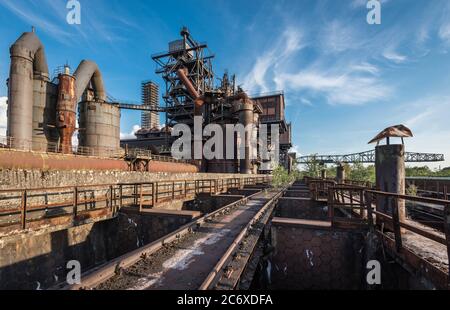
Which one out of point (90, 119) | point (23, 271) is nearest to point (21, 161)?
point (23, 271)

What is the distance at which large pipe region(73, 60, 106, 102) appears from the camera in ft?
74.5

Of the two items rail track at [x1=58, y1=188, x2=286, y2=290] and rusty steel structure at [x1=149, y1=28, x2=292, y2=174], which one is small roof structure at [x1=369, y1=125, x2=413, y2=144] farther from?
rusty steel structure at [x1=149, y1=28, x2=292, y2=174]

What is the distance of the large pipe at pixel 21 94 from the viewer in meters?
17.8

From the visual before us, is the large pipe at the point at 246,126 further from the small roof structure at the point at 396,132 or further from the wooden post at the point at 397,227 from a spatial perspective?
the wooden post at the point at 397,227

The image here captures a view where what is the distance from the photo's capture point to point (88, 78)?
2370cm

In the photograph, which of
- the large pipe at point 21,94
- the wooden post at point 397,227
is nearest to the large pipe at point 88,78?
the large pipe at point 21,94

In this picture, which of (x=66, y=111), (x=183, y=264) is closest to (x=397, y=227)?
(x=183, y=264)

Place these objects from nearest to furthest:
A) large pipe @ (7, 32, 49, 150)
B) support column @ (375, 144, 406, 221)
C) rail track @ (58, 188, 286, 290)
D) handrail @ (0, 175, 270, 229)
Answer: rail track @ (58, 188, 286, 290)
support column @ (375, 144, 406, 221)
handrail @ (0, 175, 270, 229)
large pipe @ (7, 32, 49, 150)

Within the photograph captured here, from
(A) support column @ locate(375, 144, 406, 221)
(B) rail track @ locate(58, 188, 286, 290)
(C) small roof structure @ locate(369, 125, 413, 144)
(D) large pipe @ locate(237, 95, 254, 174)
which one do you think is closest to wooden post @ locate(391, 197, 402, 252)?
(A) support column @ locate(375, 144, 406, 221)

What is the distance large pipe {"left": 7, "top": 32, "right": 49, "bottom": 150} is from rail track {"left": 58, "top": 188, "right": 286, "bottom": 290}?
2003 centimetres

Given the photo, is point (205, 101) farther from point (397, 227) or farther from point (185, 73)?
point (397, 227)

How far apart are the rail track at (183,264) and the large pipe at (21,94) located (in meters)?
20.0

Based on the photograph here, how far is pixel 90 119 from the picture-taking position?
2547cm
